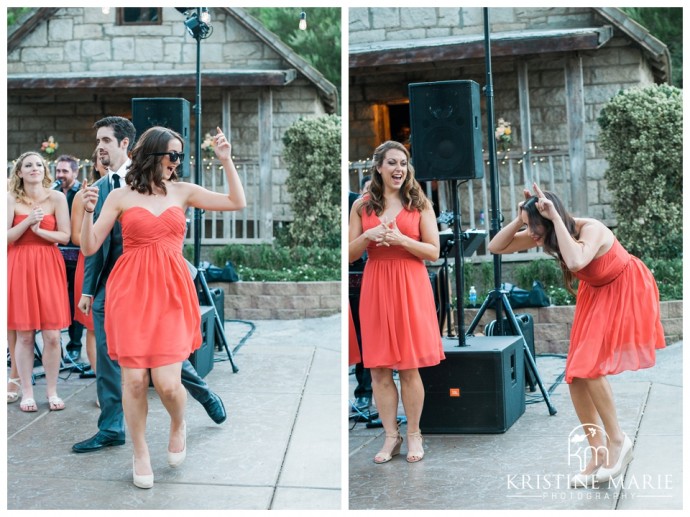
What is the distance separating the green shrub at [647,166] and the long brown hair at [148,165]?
5.29m

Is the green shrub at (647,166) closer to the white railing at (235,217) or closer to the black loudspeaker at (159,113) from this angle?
the black loudspeaker at (159,113)

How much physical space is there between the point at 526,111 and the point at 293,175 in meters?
2.78

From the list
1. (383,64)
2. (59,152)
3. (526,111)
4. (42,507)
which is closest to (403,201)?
(42,507)

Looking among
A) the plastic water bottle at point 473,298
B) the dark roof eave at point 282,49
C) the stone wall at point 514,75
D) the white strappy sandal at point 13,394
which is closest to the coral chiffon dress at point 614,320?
the white strappy sandal at point 13,394

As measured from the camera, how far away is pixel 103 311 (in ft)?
13.3

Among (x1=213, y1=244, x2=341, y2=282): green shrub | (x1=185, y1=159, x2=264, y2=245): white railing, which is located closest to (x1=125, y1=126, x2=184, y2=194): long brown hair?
(x1=213, y1=244, x2=341, y2=282): green shrub

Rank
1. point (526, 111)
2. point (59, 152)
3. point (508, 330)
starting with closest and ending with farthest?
point (508, 330), point (526, 111), point (59, 152)

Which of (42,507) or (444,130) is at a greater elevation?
(444,130)

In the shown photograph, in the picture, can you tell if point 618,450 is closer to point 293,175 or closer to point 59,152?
point 293,175

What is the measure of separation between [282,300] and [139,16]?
477 cm

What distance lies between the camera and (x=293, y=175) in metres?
10.1

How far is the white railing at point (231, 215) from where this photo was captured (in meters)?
10.5

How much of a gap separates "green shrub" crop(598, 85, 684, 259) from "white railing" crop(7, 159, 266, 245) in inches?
172

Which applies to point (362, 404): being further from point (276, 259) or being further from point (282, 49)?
point (282, 49)
